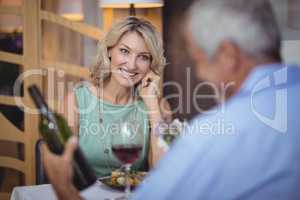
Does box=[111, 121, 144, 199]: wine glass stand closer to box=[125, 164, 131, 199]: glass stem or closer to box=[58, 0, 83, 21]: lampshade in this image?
box=[125, 164, 131, 199]: glass stem

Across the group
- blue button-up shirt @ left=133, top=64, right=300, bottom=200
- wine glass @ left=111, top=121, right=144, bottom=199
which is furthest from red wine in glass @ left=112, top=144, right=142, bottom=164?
blue button-up shirt @ left=133, top=64, right=300, bottom=200

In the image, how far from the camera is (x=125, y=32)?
202cm

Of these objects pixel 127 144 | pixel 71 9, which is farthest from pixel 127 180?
pixel 71 9

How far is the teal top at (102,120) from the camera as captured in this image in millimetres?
2041

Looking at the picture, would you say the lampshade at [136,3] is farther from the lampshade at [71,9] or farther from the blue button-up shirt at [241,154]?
the blue button-up shirt at [241,154]

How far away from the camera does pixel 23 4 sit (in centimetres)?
214

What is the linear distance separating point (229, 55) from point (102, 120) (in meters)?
0.54

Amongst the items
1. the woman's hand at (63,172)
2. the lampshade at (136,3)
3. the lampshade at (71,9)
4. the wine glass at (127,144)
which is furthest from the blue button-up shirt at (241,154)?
the lampshade at (71,9)

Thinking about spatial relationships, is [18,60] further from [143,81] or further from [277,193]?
[277,193]

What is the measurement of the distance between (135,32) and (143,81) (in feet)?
0.61

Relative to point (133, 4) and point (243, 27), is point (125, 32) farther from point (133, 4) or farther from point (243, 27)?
point (243, 27)

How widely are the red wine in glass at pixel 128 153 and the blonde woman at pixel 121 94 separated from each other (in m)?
0.10

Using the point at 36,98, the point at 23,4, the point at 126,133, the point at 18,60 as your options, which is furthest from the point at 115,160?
the point at 23,4

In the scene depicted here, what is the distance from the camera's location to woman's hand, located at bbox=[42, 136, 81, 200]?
1.94m
